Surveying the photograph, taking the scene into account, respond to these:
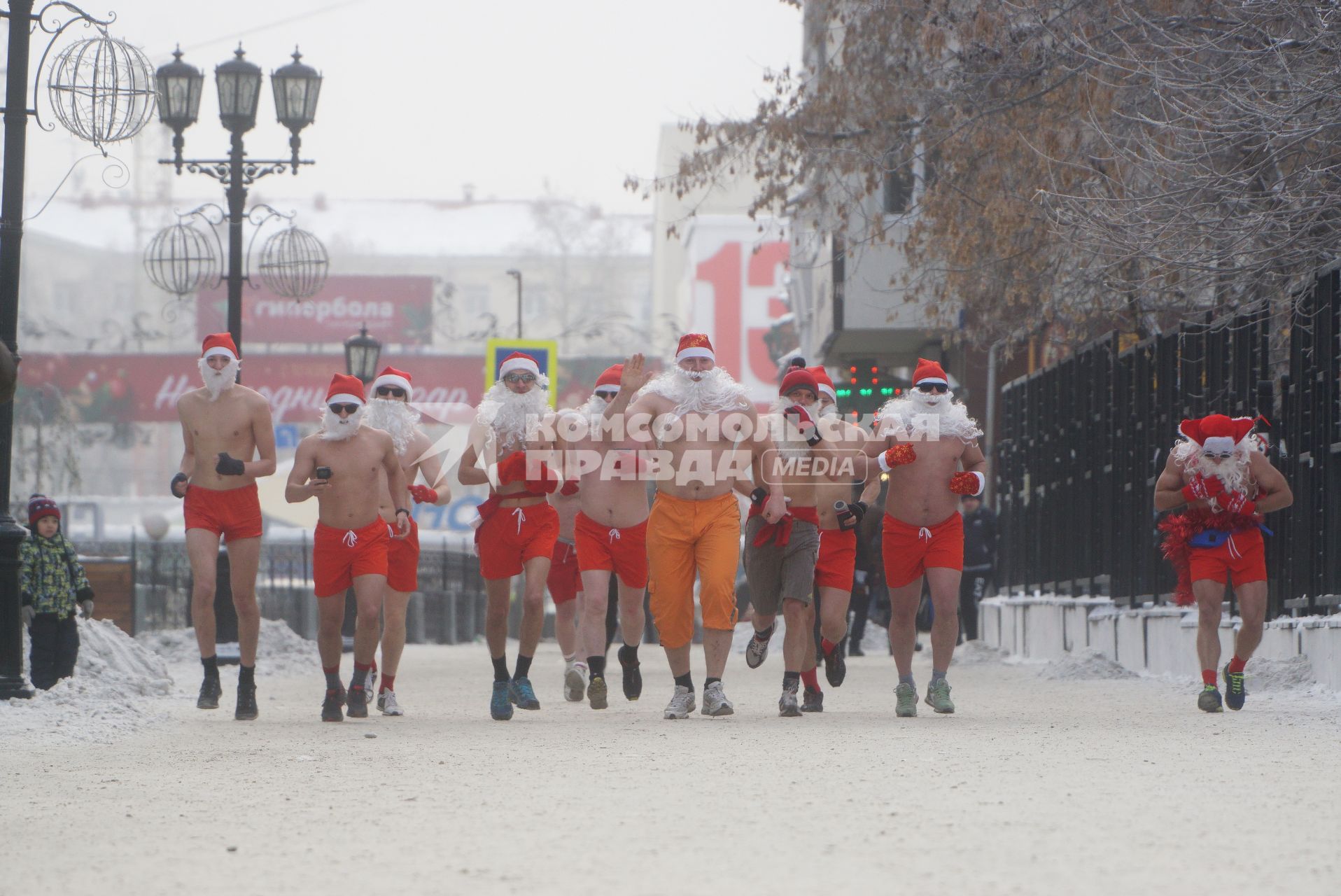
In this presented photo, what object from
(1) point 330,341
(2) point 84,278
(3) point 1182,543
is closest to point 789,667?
(3) point 1182,543

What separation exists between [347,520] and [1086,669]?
8025 millimetres

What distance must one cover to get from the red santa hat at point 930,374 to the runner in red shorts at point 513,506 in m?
2.12

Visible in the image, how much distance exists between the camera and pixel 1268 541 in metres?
14.6

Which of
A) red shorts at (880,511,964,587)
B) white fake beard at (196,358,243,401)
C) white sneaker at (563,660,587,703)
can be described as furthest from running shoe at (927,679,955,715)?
white fake beard at (196,358,243,401)

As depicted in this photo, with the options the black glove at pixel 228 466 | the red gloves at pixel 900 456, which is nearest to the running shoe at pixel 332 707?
the black glove at pixel 228 466

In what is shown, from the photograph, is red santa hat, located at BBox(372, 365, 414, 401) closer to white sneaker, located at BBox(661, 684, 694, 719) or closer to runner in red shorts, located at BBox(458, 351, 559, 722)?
runner in red shorts, located at BBox(458, 351, 559, 722)

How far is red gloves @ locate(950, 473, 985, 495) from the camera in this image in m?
11.3

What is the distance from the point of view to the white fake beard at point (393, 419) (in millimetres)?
12250

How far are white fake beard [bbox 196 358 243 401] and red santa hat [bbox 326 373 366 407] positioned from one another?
688 mm

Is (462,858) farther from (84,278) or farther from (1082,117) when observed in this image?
(84,278)

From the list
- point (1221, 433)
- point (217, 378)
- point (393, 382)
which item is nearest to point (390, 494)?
point (393, 382)


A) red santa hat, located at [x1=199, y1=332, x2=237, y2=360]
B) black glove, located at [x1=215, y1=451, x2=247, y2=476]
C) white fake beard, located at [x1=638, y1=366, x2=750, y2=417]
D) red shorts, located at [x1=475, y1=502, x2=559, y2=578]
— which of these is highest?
red santa hat, located at [x1=199, y1=332, x2=237, y2=360]

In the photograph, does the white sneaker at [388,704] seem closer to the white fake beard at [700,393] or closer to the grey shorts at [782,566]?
the grey shorts at [782,566]

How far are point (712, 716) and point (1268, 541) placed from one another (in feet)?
17.3
